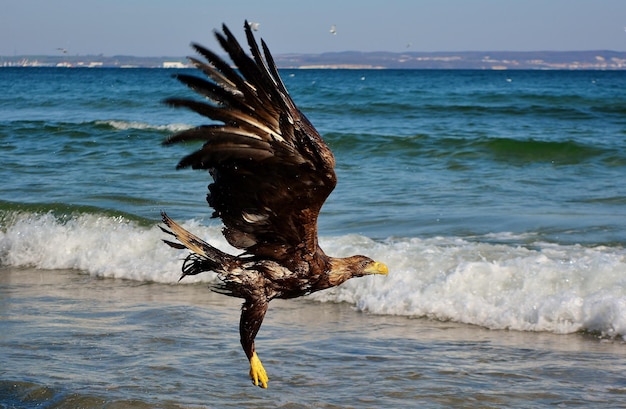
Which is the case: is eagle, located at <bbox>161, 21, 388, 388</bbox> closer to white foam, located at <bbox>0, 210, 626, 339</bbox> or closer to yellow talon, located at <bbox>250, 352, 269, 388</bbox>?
yellow talon, located at <bbox>250, 352, 269, 388</bbox>

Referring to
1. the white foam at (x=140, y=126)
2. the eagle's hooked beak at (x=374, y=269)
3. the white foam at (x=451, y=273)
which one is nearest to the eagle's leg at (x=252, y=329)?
the eagle's hooked beak at (x=374, y=269)

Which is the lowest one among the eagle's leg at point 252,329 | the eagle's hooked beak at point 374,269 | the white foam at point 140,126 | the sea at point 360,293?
the white foam at point 140,126

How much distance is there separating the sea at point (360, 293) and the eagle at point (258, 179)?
0.80m

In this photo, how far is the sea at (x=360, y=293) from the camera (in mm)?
6262

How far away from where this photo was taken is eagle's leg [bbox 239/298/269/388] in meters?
5.56

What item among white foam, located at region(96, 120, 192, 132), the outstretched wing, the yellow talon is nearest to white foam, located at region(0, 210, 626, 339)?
the yellow talon

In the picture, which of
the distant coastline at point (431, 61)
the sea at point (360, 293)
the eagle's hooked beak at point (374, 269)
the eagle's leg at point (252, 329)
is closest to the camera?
the eagle's leg at point (252, 329)

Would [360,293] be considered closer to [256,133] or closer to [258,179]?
[258,179]

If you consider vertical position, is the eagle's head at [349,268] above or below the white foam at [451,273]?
above

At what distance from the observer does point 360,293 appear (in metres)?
8.86

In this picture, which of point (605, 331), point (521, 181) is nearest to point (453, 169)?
point (521, 181)

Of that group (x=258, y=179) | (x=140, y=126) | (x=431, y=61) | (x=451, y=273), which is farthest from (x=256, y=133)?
(x=431, y=61)

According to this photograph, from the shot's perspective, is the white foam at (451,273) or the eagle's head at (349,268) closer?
the eagle's head at (349,268)

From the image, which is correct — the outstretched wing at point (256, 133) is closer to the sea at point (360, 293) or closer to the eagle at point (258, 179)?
the eagle at point (258, 179)
